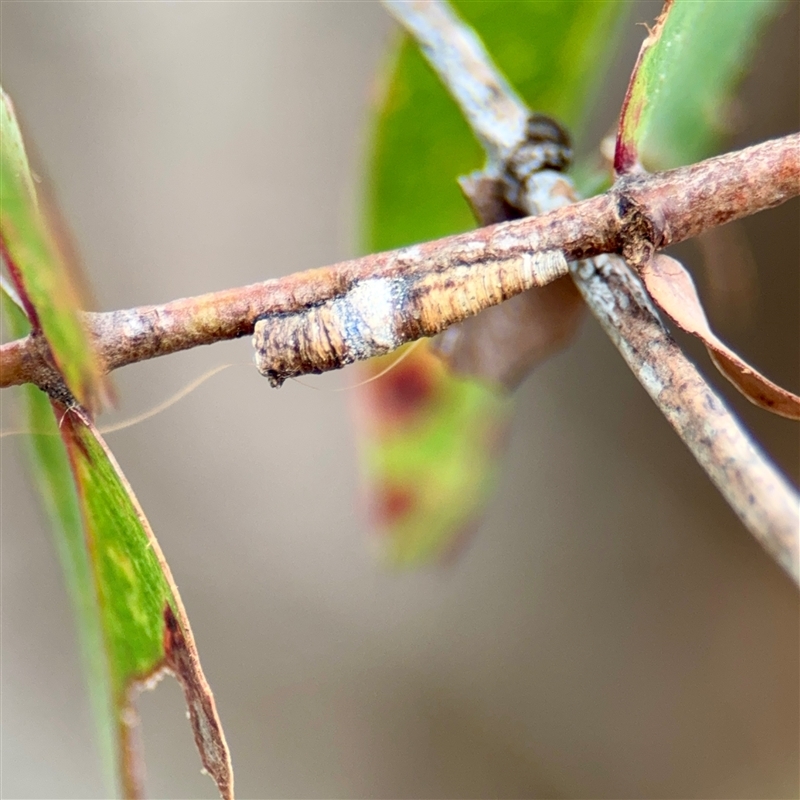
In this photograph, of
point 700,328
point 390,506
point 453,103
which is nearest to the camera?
point 700,328

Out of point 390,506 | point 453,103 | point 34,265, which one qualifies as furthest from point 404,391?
point 34,265

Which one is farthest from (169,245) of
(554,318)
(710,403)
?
(710,403)

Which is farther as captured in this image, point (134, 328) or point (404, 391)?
point (404, 391)

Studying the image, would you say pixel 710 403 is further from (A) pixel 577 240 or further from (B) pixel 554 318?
(B) pixel 554 318

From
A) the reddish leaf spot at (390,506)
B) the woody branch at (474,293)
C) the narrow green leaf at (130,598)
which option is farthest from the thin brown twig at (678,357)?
the reddish leaf spot at (390,506)

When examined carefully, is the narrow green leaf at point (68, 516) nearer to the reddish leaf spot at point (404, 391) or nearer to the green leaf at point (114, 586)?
the green leaf at point (114, 586)

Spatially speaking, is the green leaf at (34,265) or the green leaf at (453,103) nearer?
the green leaf at (34,265)

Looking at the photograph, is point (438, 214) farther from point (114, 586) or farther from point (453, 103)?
point (114, 586)

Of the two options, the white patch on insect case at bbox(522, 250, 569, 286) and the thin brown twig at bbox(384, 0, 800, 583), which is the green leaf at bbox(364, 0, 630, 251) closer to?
the thin brown twig at bbox(384, 0, 800, 583)
